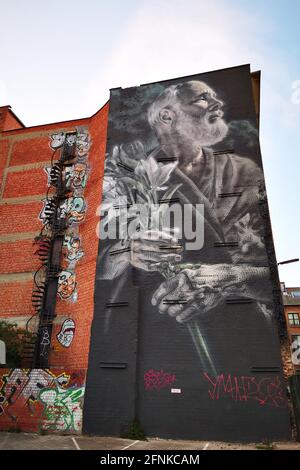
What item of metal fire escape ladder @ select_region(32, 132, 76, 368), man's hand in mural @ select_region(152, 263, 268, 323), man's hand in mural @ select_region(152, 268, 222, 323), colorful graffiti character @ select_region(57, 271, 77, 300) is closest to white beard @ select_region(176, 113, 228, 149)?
man's hand in mural @ select_region(152, 263, 268, 323)

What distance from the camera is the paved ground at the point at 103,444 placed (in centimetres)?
907

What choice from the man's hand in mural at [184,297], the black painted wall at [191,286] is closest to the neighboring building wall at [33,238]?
the black painted wall at [191,286]

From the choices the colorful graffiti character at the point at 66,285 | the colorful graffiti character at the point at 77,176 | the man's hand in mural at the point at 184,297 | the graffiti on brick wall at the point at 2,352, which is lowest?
the graffiti on brick wall at the point at 2,352

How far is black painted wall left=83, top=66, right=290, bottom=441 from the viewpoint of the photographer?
34.3 feet

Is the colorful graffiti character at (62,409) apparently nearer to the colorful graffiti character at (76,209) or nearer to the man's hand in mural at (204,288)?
the man's hand in mural at (204,288)

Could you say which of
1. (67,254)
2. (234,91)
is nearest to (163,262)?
(67,254)

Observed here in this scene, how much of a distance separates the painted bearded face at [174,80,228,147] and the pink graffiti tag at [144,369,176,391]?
9178 millimetres

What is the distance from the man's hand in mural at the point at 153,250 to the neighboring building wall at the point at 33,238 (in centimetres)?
189

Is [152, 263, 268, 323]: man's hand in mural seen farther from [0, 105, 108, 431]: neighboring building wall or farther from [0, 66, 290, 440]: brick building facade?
[0, 105, 108, 431]: neighboring building wall

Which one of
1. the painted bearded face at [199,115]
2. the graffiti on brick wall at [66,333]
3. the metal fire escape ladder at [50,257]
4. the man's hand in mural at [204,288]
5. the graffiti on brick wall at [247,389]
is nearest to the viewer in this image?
the graffiti on brick wall at [247,389]

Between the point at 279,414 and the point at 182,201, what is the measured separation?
791cm

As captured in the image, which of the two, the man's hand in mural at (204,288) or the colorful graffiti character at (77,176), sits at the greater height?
the colorful graffiti character at (77,176)

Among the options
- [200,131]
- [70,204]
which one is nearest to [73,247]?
[70,204]
